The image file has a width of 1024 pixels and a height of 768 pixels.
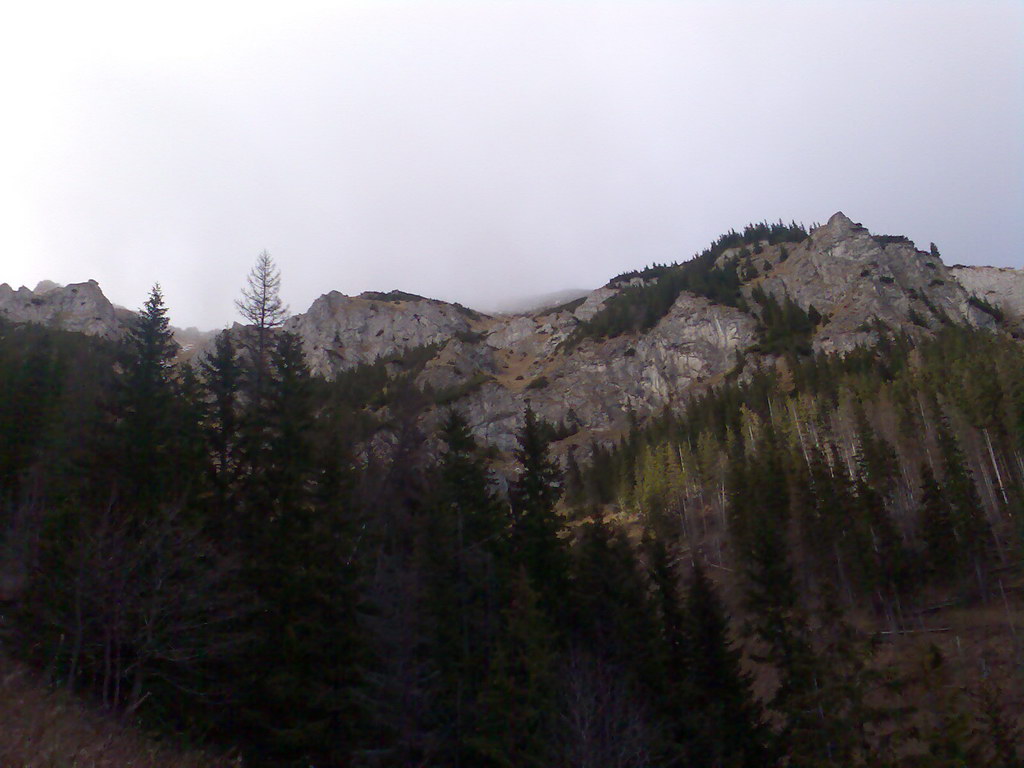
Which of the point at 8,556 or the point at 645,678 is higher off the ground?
the point at 8,556

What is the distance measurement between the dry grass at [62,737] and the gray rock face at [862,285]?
12780cm

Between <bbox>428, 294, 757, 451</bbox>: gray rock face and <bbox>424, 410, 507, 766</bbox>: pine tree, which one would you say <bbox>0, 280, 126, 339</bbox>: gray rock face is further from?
<bbox>424, 410, 507, 766</bbox>: pine tree

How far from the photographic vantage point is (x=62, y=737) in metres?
12.4

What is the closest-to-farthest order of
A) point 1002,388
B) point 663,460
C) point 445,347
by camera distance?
point 1002,388 → point 663,460 → point 445,347

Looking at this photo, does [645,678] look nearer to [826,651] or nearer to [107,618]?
[826,651]

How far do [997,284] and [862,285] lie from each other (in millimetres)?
89571

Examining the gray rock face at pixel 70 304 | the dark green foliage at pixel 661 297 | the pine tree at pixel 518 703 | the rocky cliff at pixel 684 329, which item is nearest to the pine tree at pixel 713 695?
the pine tree at pixel 518 703

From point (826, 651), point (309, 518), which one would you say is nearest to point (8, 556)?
point (309, 518)

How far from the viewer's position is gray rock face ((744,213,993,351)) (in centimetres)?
12575

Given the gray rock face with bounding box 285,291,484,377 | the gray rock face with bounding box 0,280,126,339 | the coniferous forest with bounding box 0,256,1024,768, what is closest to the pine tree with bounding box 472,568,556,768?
the coniferous forest with bounding box 0,256,1024,768

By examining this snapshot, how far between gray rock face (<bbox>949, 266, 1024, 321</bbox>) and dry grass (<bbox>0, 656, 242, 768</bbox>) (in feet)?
698

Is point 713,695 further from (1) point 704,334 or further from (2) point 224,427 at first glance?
(1) point 704,334

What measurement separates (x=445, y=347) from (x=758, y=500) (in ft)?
402

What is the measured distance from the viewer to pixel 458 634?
23484 mm
